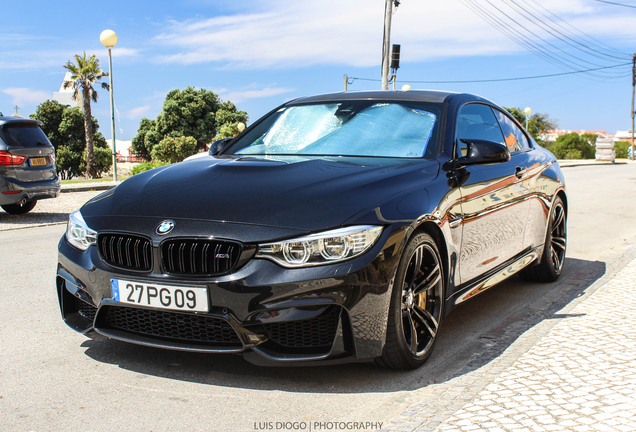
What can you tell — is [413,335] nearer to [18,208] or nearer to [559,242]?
[559,242]

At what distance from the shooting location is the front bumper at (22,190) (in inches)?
375

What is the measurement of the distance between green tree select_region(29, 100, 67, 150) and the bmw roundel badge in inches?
2357

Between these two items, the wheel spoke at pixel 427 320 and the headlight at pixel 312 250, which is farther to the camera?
the wheel spoke at pixel 427 320

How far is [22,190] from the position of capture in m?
9.71

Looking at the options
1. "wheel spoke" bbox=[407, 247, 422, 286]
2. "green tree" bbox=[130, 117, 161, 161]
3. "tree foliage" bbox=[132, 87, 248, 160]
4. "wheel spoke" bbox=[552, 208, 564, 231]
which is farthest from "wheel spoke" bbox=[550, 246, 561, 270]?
"green tree" bbox=[130, 117, 161, 161]

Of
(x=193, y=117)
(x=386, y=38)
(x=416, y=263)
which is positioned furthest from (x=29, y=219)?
(x=193, y=117)

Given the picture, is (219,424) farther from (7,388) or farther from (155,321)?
(7,388)

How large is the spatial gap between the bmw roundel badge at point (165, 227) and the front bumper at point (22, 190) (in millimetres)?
7706

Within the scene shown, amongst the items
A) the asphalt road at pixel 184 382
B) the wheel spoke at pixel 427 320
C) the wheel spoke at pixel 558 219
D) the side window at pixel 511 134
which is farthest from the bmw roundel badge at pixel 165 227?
the wheel spoke at pixel 558 219

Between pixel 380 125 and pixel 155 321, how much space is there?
76.8 inches

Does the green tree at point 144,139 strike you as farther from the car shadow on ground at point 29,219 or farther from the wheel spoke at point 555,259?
the wheel spoke at point 555,259

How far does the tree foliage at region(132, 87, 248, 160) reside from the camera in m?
65.1

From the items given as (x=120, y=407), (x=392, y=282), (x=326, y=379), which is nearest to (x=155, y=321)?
(x=120, y=407)

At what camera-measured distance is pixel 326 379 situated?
3152mm
